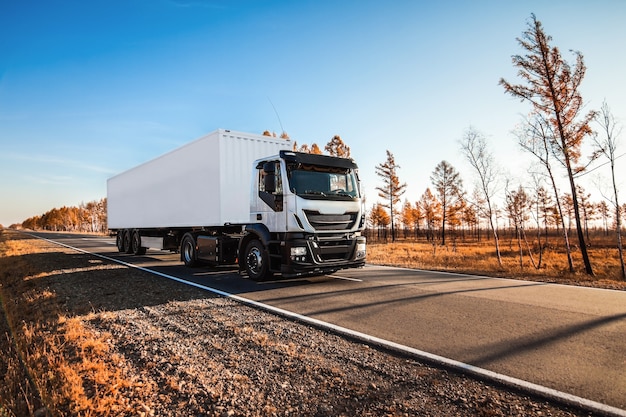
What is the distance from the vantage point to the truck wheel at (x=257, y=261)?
8.72 meters

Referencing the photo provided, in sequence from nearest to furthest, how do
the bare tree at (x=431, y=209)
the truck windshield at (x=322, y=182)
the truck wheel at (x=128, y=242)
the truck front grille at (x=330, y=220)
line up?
1. the truck front grille at (x=330, y=220)
2. the truck windshield at (x=322, y=182)
3. the truck wheel at (x=128, y=242)
4. the bare tree at (x=431, y=209)

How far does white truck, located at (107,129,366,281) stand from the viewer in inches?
320

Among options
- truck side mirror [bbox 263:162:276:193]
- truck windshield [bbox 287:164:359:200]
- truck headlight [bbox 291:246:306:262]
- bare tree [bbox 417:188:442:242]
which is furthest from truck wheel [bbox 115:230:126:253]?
bare tree [bbox 417:188:442:242]

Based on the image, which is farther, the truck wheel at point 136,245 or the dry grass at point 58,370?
the truck wheel at point 136,245

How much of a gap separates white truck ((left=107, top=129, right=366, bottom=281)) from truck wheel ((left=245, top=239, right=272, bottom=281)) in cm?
3

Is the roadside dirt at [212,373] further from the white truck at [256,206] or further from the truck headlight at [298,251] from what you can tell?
the white truck at [256,206]

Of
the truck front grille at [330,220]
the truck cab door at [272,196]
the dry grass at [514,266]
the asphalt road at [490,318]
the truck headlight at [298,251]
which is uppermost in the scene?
the truck cab door at [272,196]

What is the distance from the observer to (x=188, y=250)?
12.4 m

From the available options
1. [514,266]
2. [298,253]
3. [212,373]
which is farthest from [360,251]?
[514,266]

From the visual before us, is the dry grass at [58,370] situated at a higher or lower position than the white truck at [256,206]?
lower

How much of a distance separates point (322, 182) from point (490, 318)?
189 inches

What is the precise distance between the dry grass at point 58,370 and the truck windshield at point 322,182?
490 centimetres

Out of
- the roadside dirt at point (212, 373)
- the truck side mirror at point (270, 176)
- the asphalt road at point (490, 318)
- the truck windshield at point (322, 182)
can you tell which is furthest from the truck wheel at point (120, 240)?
the truck windshield at point (322, 182)

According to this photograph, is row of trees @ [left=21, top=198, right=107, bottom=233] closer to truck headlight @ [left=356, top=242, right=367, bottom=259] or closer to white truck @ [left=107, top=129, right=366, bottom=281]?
white truck @ [left=107, top=129, right=366, bottom=281]
